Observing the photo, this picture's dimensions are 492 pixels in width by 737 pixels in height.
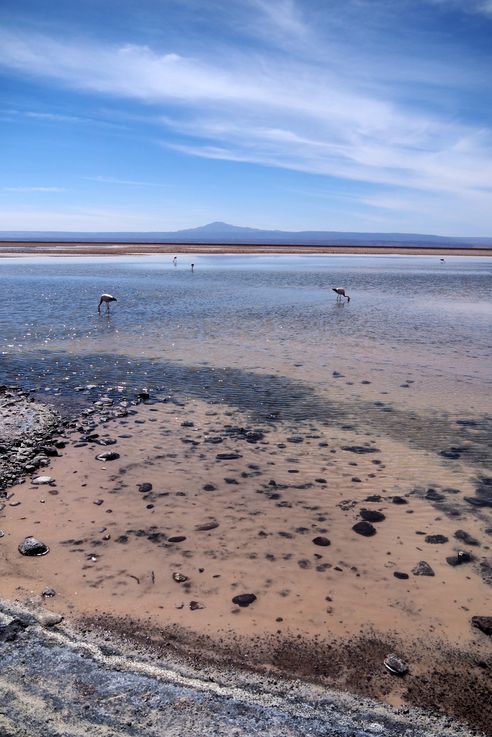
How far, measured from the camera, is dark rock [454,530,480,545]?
23.0ft

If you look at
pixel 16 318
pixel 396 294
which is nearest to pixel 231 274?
pixel 396 294

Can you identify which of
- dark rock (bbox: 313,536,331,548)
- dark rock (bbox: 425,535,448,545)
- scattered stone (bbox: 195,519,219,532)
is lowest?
dark rock (bbox: 425,535,448,545)

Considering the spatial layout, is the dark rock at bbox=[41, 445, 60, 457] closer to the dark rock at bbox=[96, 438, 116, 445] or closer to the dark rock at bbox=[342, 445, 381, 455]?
the dark rock at bbox=[96, 438, 116, 445]

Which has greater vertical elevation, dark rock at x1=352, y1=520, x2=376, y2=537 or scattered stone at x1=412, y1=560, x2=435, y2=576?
dark rock at x1=352, y1=520, x2=376, y2=537

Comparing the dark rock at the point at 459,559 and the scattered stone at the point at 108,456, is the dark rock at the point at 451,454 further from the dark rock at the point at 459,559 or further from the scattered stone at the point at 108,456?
the scattered stone at the point at 108,456

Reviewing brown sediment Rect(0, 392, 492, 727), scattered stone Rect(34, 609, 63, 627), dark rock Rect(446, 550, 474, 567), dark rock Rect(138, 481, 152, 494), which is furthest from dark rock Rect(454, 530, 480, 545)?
scattered stone Rect(34, 609, 63, 627)

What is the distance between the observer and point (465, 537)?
7121mm

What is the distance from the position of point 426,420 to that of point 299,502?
479 cm

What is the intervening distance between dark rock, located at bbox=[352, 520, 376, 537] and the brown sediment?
109mm

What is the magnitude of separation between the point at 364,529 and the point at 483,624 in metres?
1.99

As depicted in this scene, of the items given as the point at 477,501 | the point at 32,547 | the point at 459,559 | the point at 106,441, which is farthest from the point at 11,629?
the point at 477,501

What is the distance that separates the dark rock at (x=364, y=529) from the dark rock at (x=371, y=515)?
0.13 m

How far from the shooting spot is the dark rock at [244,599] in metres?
5.75

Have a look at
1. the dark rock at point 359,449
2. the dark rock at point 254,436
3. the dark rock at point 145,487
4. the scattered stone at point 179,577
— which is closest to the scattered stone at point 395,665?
the scattered stone at point 179,577
